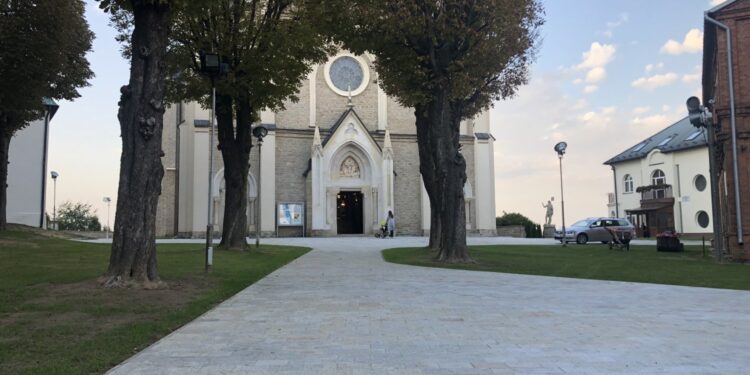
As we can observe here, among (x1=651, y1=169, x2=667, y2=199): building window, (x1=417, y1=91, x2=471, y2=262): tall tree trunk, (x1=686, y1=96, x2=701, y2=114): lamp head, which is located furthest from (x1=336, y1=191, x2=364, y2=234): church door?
(x1=651, y1=169, x2=667, y2=199): building window

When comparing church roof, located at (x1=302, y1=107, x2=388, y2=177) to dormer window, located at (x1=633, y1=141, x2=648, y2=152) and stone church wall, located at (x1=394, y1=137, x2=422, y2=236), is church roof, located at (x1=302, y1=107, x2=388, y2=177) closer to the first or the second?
stone church wall, located at (x1=394, y1=137, x2=422, y2=236)

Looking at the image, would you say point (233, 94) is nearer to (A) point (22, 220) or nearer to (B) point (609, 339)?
(B) point (609, 339)

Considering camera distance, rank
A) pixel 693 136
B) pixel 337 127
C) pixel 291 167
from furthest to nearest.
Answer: pixel 693 136 < pixel 291 167 < pixel 337 127

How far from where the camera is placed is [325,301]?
907cm

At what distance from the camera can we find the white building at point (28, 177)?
133 ft

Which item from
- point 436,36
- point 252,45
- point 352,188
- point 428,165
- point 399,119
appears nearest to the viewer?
point 436,36

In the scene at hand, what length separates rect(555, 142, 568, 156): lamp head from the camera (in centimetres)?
2894

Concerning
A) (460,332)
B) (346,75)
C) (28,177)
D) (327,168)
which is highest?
(346,75)

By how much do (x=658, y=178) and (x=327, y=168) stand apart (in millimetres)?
30755

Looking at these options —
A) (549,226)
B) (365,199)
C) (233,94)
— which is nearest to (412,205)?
(365,199)

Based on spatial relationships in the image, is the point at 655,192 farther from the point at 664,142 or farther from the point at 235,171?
the point at 235,171

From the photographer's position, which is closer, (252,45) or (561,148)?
(252,45)

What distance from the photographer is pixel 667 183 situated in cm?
4972

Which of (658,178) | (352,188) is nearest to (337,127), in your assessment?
(352,188)
